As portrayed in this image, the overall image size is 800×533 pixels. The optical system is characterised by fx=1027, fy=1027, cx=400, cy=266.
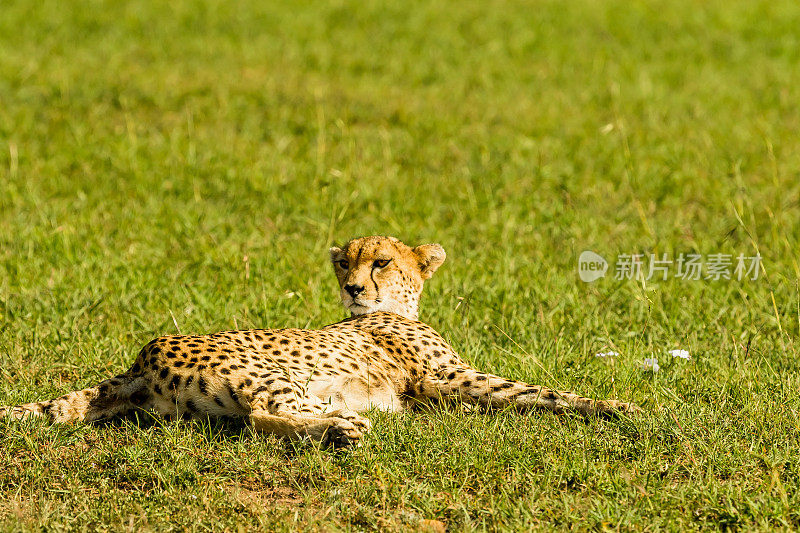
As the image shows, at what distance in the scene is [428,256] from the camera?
16.7 feet

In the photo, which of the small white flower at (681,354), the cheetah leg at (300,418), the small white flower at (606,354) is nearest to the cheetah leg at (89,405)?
the cheetah leg at (300,418)

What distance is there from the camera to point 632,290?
20.1 feet

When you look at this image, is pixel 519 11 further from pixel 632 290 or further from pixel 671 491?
pixel 671 491

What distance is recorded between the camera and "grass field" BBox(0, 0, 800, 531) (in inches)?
142

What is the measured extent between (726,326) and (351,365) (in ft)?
8.06

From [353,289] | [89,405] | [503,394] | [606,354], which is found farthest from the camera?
[606,354]

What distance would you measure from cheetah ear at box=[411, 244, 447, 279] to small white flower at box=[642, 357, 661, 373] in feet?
3.60

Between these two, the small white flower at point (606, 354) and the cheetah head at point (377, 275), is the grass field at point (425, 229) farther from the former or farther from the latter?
the cheetah head at point (377, 275)

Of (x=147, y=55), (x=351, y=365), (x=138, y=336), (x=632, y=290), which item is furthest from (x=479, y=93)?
(x=351, y=365)

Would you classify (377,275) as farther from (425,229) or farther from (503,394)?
(425,229)

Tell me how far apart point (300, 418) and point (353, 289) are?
1.21m
